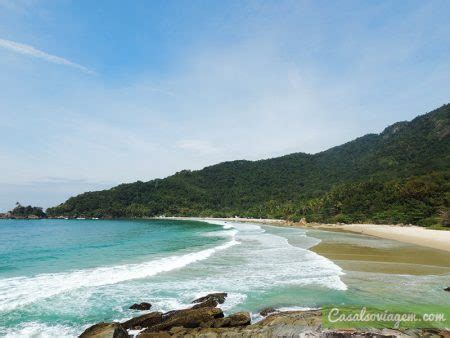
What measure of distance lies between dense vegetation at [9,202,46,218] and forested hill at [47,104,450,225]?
524cm

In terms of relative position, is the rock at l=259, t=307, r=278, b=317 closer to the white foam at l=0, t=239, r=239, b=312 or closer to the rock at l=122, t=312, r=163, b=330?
the rock at l=122, t=312, r=163, b=330

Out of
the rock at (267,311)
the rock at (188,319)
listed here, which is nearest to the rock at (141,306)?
the rock at (188,319)

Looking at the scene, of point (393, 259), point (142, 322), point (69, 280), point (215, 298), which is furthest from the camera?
point (393, 259)

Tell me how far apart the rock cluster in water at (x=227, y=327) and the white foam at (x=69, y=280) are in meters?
7.86

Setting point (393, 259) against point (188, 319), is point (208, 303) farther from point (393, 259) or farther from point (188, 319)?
point (393, 259)

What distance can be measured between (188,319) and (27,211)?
195m

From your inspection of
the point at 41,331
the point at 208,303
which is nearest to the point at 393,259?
the point at 208,303

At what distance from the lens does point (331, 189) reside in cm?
11644

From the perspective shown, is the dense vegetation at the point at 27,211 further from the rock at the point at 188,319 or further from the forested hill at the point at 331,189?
the rock at the point at 188,319

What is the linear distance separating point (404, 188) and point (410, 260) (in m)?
45.7

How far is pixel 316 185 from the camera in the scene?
14362cm

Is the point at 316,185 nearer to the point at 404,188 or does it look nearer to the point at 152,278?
the point at 404,188

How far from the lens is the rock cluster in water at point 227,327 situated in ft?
30.2

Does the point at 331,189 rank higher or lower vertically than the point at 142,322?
higher
